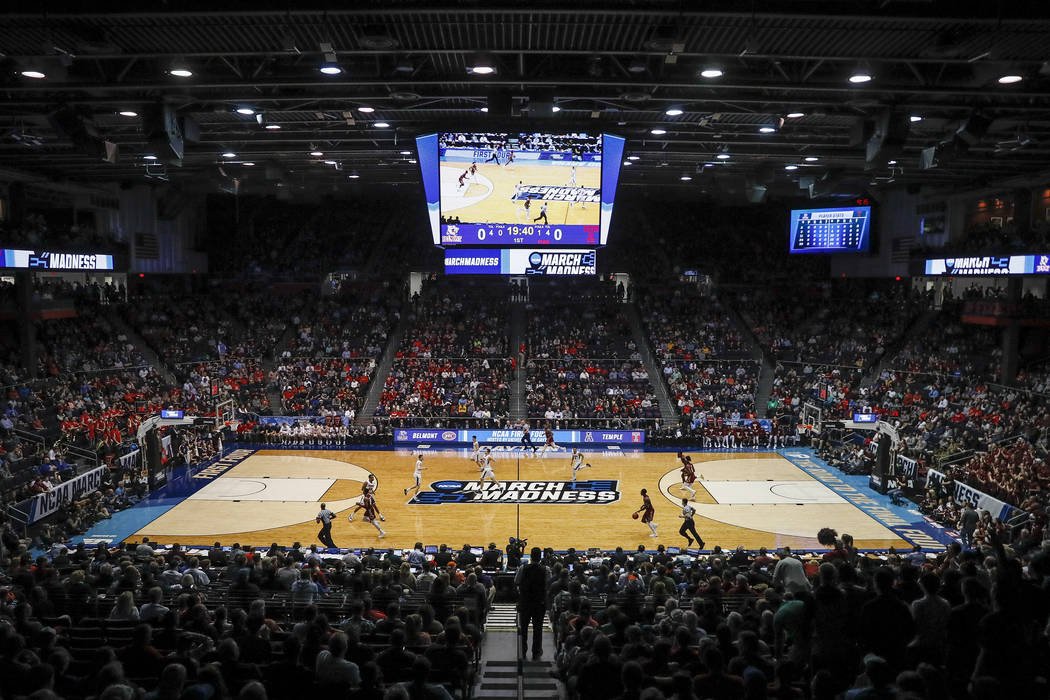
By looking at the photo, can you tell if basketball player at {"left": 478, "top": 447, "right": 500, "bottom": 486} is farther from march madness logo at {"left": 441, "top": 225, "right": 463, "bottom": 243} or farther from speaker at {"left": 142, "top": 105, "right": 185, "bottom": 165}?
speaker at {"left": 142, "top": 105, "right": 185, "bottom": 165}

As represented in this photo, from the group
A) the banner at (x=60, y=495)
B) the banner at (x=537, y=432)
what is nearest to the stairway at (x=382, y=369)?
the banner at (x=537, y=432)

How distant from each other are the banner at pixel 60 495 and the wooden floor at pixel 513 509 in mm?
A: 2603

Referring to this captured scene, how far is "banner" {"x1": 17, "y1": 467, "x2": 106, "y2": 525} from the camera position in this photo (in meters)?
19.6

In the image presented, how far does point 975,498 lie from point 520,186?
1572cm

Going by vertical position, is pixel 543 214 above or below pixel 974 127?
below

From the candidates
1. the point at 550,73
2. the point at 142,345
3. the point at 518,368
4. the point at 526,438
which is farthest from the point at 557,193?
the point at 142,345

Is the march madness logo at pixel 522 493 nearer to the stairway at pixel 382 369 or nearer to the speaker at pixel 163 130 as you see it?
the stairway at pixel 382 369

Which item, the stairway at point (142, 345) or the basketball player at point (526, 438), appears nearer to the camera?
the basketball player at point (526, 438)

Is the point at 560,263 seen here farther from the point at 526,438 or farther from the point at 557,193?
the point at 526,438

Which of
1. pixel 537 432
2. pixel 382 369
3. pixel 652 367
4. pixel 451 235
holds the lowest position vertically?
pixel 537 432

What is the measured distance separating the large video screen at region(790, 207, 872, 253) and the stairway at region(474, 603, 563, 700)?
86.0ft

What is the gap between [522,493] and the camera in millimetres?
24281

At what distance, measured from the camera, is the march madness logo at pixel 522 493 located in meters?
23.5

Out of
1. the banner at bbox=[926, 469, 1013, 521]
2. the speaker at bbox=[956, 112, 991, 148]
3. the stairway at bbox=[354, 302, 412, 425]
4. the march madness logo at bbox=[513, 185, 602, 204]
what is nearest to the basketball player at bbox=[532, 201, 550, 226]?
the march madness logo at bbox=[513, 185, 602, 204]
